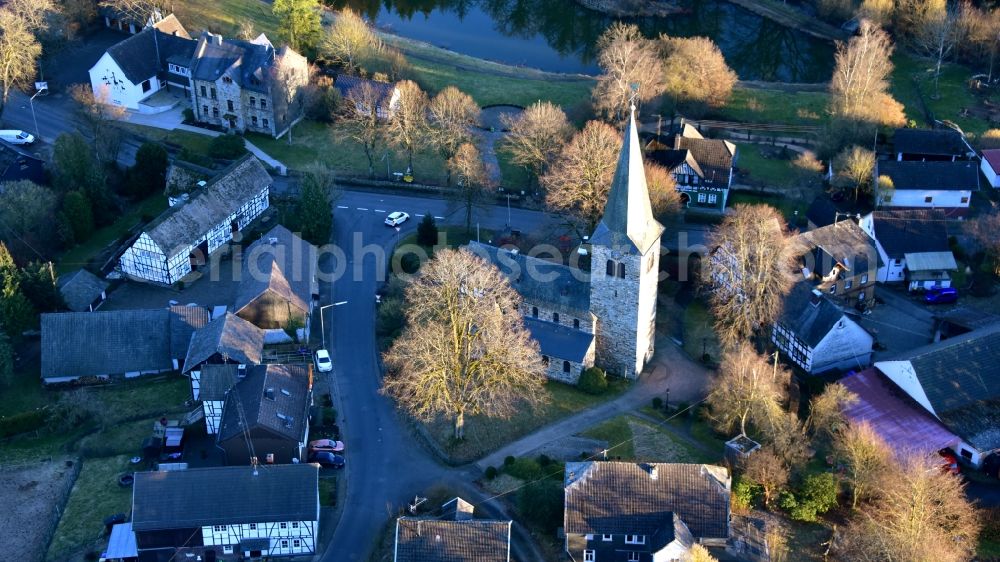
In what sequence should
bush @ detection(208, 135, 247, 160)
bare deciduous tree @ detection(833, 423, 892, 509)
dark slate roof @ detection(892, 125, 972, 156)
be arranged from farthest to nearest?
bush @ detection(208, 135, 247, 160)
dark slate roof @ detection(892, 125, 972, 156)
bare deciduous tree @ detection(833, 423, 892, 509)

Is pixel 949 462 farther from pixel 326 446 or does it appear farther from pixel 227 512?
pixel 227 512

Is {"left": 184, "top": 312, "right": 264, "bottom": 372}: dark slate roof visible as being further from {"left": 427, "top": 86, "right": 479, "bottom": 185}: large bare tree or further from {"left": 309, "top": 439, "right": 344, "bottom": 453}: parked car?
{"left": 427, "top": 86, "right": 479, "bottom": 185}: large bare tree

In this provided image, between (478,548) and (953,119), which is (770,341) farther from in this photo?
(953,119)

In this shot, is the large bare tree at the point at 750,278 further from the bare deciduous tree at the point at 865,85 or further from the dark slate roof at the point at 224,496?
the dark slate roof at the point at 224,496

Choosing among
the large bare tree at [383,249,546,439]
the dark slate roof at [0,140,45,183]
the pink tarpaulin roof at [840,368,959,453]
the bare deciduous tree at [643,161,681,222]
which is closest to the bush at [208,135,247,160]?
the dark slate roof at [0,140,45,183]

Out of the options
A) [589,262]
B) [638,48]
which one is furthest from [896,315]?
[638,48]
